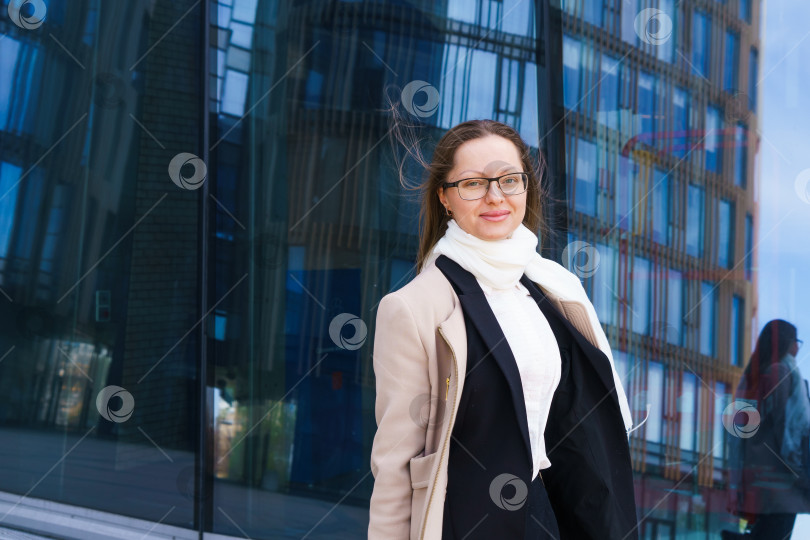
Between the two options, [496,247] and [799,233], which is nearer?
[496,247]

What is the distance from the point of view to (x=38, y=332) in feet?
17.5

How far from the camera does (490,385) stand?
2.00 m

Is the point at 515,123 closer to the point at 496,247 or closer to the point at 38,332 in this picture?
the point at 496,247

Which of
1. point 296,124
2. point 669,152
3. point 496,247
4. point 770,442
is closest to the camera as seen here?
point 496,247

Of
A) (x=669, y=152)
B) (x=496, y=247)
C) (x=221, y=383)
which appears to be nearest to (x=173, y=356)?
(x=221, y=383)

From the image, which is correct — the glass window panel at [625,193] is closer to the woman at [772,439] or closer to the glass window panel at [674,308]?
the glass window panel at [674,308]

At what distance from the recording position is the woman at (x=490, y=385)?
76.9 inches

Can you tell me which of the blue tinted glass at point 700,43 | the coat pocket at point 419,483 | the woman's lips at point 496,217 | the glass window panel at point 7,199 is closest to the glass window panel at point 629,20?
the blue tinted glass at point 700,43

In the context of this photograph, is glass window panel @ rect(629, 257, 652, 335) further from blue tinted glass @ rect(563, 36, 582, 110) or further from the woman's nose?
the woman's nose

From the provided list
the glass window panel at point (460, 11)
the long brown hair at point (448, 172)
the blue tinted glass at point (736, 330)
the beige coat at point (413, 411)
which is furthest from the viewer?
the glass window panel at point (460, 11)

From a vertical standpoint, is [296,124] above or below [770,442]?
above

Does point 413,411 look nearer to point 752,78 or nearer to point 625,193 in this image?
point 625,193

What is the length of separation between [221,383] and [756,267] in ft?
9.37

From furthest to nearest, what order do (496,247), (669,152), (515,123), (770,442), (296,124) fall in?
(296,124) → (515,123) → (669,152) → (770,442) → (496,247)
